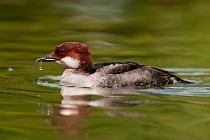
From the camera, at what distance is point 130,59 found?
47.3 ft

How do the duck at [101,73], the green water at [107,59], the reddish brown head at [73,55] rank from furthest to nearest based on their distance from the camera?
the reddish brown head at [73,55] → the duck at [101,73] → the green water at [107,59]

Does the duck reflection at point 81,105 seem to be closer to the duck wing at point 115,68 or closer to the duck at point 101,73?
the duck at point 101,73

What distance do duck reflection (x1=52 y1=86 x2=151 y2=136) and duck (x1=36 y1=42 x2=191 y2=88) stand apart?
7.9 inches

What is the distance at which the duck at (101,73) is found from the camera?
38.7ft

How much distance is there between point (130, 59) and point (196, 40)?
2546mm

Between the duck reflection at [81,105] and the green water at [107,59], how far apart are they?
0.01 m

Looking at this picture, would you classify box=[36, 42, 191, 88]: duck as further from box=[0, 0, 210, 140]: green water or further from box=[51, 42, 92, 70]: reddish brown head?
box=[0, 0, 210, 140]: green water

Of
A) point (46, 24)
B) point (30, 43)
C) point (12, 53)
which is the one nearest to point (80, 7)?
point (46, 24)

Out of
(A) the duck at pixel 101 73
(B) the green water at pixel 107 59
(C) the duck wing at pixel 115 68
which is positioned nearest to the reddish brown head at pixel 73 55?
(A) the duck at pixel 101 73

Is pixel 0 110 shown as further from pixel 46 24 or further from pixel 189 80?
pixel 46 24

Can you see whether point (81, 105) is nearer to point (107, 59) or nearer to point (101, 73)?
→ point (101, 73)

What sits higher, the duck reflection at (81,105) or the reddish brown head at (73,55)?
the reddish brown head at (73,55)

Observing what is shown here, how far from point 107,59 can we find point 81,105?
4.32 metres

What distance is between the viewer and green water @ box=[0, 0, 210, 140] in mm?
8888
